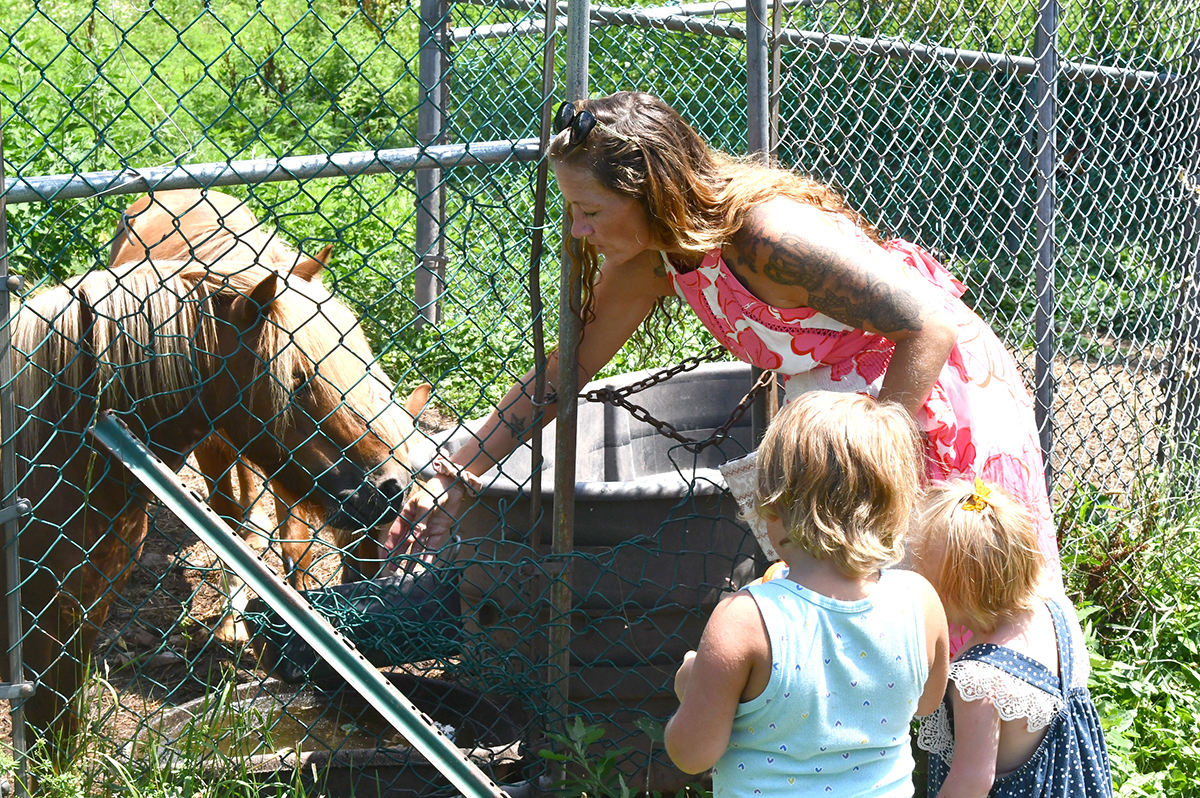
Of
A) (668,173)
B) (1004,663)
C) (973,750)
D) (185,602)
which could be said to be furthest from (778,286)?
(185,602)

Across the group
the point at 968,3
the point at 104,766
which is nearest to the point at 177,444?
the point at 104,766

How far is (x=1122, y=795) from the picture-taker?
2670 mm

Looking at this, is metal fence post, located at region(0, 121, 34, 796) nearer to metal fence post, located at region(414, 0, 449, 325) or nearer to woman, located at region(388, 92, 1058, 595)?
woman, located at region(388, 92, 1058, 595)

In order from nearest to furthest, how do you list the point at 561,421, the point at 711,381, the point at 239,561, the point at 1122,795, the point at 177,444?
the point at 239,561 < the point at 561,421 < the point at 1122,795 < the point at 177,444 < the point at 711,381

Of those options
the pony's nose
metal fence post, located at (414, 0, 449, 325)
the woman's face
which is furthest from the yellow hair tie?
metal fence post, located at (414, 0, 449, 325)

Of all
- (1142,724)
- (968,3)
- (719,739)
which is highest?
(968,3)

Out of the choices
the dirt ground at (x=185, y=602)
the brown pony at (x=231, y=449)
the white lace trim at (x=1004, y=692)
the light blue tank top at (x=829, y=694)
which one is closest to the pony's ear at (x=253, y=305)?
the brown pony at (x=231, y=449)

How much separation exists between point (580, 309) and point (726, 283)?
0.35 metres

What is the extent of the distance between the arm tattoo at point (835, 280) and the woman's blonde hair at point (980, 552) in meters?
0.38

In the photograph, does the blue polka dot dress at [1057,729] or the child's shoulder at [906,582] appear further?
the blue polka dot dress at [1057,729]

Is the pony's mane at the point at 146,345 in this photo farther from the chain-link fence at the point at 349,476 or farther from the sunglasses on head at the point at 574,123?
the sunglasses on head at the point at 574,123

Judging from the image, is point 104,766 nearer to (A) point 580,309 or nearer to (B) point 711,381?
(A) point 580,309

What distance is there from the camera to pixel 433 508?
7.80 feet

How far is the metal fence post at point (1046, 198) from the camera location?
11.6 feet
